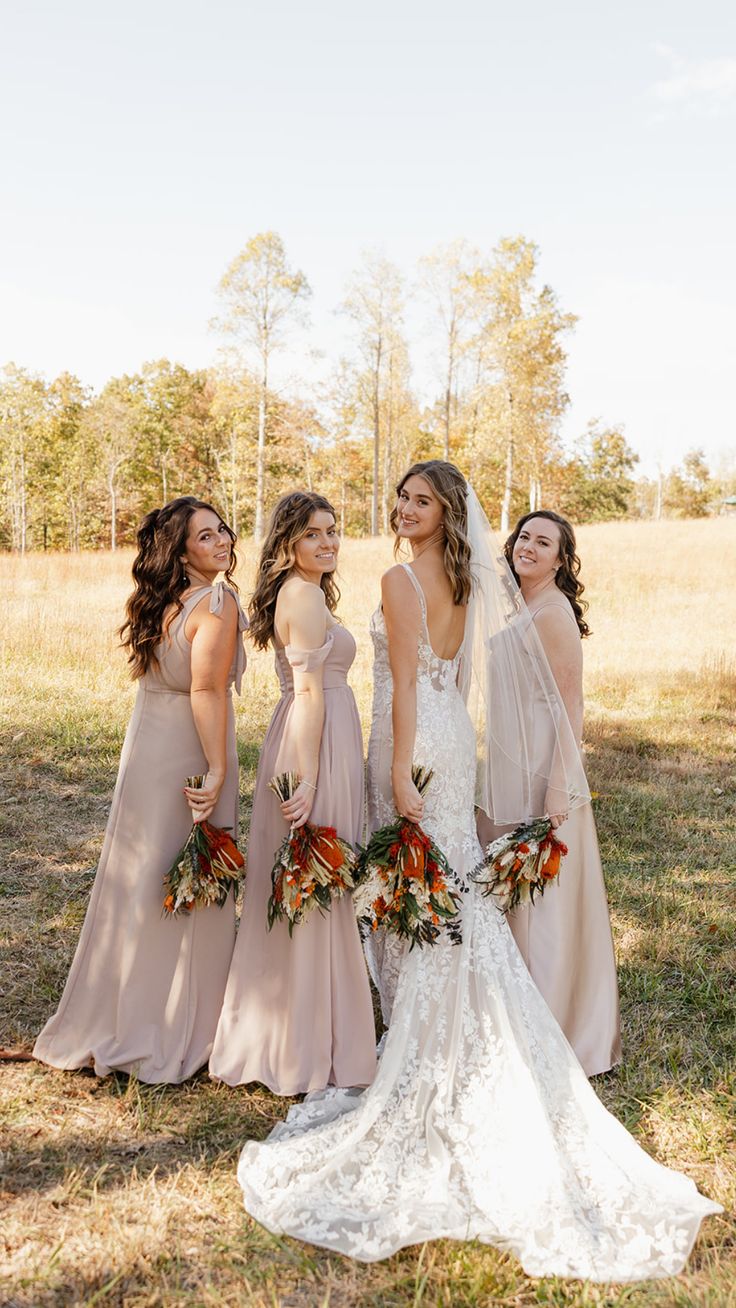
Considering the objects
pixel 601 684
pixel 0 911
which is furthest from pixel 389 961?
pixel 601 684

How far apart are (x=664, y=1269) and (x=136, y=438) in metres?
47.6

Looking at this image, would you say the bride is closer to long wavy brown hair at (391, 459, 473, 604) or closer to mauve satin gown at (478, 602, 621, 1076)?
long wavy brown hair at (391, 459, 473, 604)

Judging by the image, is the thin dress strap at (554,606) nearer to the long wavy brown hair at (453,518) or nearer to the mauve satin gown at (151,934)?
the long wavy brown hair at (453,518)

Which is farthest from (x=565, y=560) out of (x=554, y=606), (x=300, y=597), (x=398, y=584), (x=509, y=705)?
(x=300, y=597)

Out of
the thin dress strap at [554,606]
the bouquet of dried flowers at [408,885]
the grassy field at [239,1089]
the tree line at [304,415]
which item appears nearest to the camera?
the grassy field at [239,1089]

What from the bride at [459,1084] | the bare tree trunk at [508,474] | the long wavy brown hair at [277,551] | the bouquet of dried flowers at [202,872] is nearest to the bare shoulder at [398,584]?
the bride at [459,1084]

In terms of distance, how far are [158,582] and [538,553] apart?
1.77 m

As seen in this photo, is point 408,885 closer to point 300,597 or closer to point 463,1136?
point 463,1136

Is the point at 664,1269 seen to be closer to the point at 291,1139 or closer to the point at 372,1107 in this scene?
the point at 372,1107

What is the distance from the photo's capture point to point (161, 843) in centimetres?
398

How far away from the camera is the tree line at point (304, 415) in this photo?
32.0 m

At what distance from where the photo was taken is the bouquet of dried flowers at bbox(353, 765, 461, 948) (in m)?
3.46

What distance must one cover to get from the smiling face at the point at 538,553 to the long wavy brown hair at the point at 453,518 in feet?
2.82

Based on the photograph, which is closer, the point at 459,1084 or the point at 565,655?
the point at 459,1084
